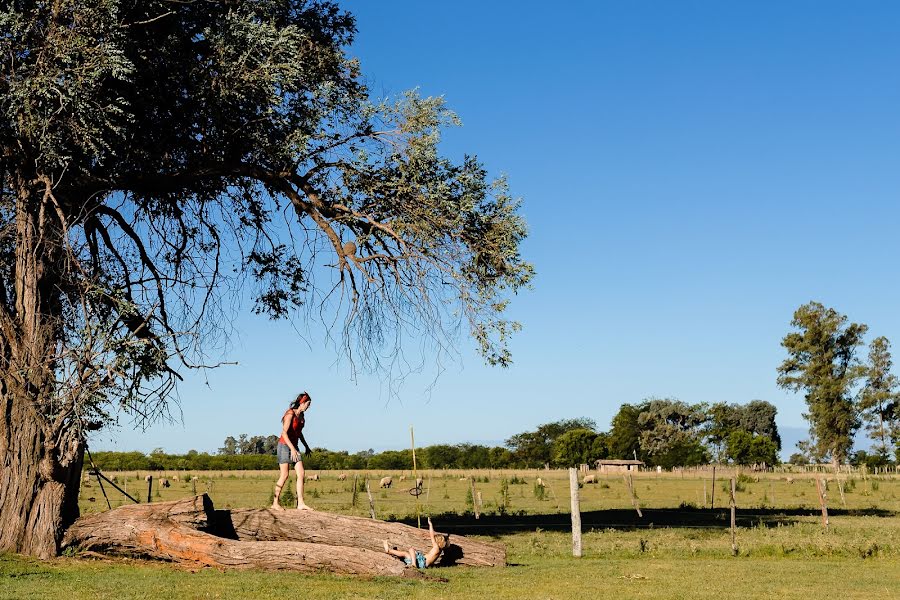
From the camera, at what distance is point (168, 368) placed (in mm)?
20047

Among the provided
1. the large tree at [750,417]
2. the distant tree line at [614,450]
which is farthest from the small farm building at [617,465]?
the large tree at [750,417]

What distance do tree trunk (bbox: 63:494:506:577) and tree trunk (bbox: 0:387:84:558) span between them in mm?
458

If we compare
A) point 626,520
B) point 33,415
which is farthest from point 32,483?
point 626,520

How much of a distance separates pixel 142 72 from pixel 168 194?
3.28m

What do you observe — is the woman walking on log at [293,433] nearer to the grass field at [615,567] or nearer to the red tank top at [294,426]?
the red tank top at [294,426]

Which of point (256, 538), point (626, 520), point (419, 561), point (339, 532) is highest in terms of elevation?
point (339, 532)

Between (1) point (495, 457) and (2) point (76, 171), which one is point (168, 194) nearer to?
(2) point (76, 171)

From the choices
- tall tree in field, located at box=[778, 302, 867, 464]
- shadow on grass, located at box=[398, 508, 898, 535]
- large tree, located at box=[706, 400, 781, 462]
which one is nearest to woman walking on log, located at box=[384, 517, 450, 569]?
shadow on grass, located at box=[398, 508, 898, 535]

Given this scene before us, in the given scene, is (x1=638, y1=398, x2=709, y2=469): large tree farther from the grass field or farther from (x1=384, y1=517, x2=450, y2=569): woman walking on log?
(x1=384, y1=517, x2=450, y2=569): woman walking on log

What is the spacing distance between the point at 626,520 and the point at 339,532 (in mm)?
17084

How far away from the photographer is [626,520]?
32.6m

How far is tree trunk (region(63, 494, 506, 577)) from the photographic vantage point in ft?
54.3

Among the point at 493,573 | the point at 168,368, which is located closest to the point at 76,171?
the point at 168,368

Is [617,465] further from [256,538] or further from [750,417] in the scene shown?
[256,538]
